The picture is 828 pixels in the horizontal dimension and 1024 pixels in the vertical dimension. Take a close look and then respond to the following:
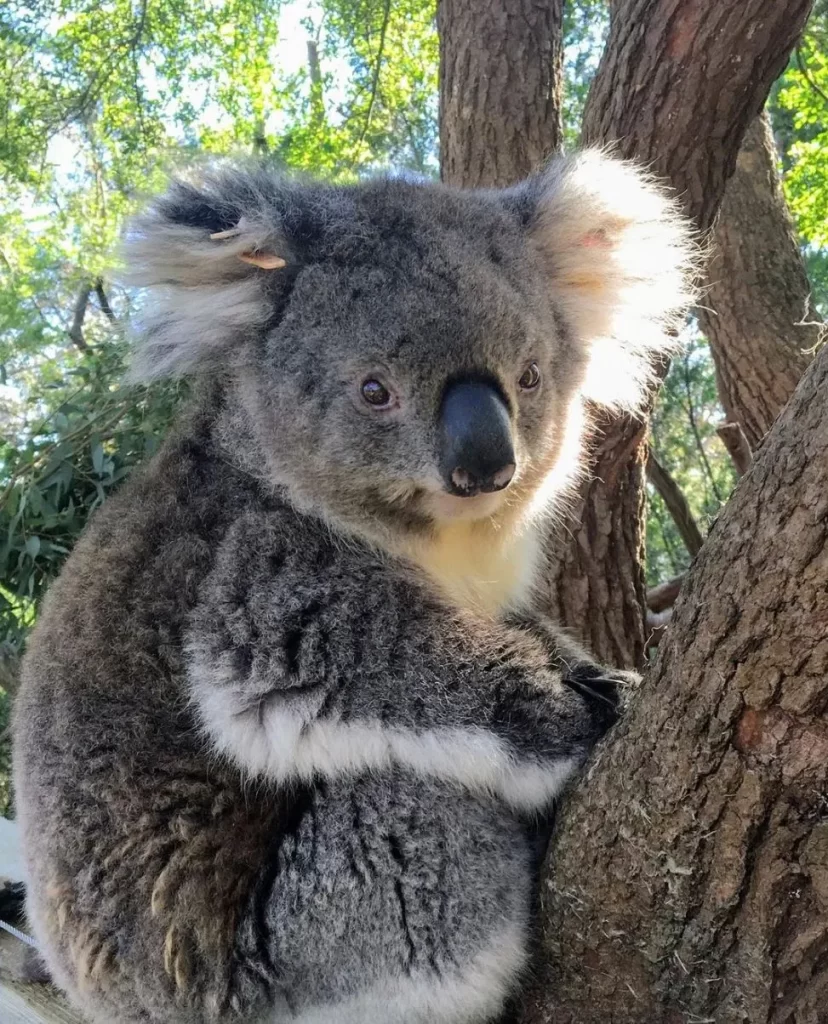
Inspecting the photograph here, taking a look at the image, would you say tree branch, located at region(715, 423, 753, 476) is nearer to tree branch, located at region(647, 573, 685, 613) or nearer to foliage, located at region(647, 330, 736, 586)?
tree branch, located at region(647, 573, 685, 613)

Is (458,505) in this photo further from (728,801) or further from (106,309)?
(106,309)

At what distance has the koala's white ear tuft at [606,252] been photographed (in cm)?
229

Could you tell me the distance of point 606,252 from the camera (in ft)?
7.77

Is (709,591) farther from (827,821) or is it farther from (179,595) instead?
(179,595)

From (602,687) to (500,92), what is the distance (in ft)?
9.74

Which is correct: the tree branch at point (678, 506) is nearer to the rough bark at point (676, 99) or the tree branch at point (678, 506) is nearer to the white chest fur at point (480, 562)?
the rough bark at point (676, 99)

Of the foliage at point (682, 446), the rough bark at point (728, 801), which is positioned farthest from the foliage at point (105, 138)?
the foliage at point (682, 446)

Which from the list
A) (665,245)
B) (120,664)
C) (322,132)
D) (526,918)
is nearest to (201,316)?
(120,664)

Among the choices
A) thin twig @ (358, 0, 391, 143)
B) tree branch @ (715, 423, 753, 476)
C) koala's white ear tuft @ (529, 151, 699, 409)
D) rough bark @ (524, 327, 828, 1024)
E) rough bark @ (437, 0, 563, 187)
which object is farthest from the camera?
thin twig @ (358, 0, 391, 143)

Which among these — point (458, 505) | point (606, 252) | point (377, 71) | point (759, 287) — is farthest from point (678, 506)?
point (458, 505)

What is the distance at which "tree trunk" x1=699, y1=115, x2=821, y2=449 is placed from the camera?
4934 millimetres

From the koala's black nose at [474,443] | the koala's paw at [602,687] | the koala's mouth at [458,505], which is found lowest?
the koala's paw at [602,687]

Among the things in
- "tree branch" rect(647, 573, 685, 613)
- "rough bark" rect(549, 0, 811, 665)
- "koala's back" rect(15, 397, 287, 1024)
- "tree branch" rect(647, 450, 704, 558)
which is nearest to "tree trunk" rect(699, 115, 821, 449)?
"tree branch" rect(647, 573, 685, 613)

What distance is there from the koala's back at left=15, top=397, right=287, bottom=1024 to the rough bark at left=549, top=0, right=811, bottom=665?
73.0 inches
